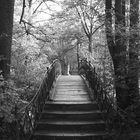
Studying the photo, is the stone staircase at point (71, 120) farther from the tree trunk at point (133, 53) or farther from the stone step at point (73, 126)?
the tree trunk at point (133, 53)

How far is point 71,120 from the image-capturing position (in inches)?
299

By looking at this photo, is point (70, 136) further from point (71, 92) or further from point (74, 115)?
point (71, 92)

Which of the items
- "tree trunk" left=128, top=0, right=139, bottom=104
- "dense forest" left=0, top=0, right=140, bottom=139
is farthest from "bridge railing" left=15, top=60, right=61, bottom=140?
"tree trunk" left=128, top=0, right=139, bottom=104

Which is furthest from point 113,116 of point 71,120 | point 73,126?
point 71,120

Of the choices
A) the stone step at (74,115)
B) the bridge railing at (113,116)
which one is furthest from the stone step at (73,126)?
the stone step at (74,115)

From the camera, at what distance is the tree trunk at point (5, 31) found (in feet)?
21.8

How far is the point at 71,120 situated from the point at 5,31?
11.3ft

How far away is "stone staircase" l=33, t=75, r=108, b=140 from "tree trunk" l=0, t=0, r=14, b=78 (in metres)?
2.06

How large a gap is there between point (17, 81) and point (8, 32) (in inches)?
145

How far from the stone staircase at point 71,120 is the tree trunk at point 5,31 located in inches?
81.1

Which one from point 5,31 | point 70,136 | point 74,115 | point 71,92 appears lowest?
point 70,136

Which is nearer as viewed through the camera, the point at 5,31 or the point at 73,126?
the point at 5,31

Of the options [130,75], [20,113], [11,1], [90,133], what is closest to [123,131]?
[90,133]

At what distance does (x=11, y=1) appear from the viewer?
22.9ft
